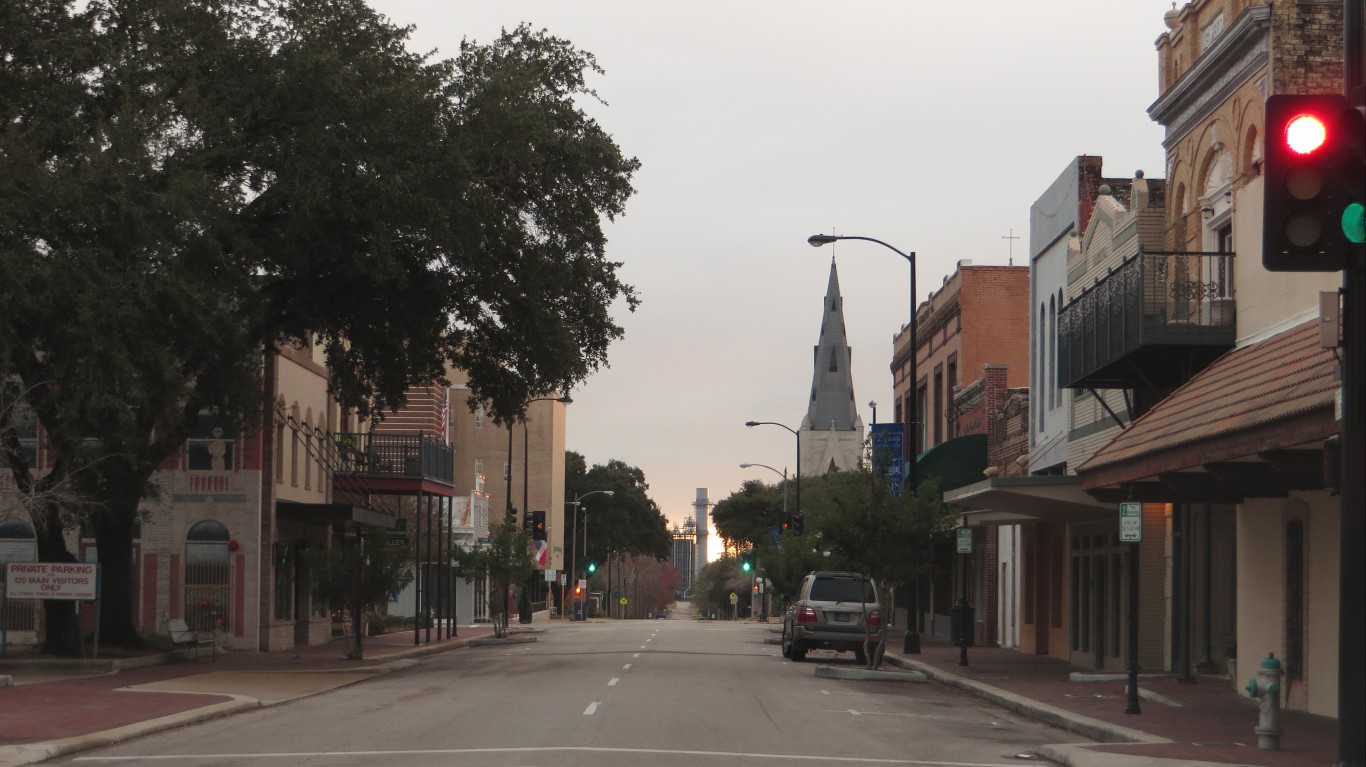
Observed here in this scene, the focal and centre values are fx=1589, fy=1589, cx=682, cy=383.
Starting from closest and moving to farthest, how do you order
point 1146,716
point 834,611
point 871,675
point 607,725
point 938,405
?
point 607,725 < point 1146,716 < point 871,675 < point 834,611 < point 938,405

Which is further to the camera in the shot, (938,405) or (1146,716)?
(938,405)

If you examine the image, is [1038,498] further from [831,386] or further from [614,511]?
[831,386]

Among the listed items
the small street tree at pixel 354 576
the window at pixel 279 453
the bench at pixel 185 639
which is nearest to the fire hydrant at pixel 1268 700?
the small street tree at pixel 354 576

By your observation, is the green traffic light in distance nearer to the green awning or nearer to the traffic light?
the traffic light

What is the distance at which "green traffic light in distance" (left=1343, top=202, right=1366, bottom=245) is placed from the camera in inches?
410

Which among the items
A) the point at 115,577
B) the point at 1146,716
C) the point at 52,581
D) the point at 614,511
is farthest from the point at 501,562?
the point at 614,511

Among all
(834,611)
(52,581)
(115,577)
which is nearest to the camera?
(52,581)

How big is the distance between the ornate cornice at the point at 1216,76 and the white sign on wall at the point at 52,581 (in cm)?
1996

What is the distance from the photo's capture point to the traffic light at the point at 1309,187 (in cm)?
1034

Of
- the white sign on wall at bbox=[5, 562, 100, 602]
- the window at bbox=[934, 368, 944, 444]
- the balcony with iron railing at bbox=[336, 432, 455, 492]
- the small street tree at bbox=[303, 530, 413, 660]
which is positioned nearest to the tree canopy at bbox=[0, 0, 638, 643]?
the white sign on wall at bbox=[5, 562, 100, 602]

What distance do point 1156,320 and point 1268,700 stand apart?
9908 millimetres

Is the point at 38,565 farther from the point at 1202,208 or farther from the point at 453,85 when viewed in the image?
the point at 1202,208

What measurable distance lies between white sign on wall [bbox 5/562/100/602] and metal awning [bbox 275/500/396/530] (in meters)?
9.14

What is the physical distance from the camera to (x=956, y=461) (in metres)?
43.7
